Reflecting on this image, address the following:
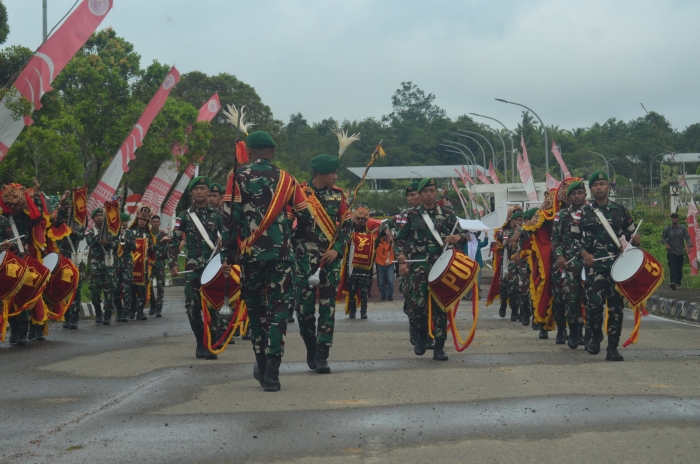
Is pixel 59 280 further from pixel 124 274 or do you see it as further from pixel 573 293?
pixel 573 293

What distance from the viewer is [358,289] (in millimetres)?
18141

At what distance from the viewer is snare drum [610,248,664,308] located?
1014cm

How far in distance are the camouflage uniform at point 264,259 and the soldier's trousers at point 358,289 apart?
9469mm

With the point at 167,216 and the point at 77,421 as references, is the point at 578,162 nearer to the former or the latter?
A: the point at 167,216

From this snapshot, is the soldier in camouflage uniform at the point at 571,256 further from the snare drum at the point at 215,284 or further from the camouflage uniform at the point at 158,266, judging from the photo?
the camouflage uniform at the point at 158,266

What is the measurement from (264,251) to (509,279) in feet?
29.1

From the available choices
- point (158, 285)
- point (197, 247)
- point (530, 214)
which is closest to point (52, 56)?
point (158, 285)

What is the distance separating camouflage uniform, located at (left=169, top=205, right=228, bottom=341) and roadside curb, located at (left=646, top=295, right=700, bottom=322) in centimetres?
888

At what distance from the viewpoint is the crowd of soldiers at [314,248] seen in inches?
331

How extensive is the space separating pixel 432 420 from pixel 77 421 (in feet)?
7.90

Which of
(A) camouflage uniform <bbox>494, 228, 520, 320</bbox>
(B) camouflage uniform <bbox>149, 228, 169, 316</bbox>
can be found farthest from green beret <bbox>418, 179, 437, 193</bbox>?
(B) camouflage uniform <bbox>149, 228, 169, 316</bbox>

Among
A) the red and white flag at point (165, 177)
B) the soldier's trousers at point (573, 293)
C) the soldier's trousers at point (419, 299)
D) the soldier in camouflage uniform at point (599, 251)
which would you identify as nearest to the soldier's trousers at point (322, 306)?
the soldier's trousers at point (419, 299)

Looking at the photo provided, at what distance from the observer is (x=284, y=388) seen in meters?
8.45

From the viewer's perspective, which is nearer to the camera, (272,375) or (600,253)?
(272,375)
